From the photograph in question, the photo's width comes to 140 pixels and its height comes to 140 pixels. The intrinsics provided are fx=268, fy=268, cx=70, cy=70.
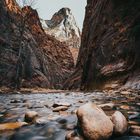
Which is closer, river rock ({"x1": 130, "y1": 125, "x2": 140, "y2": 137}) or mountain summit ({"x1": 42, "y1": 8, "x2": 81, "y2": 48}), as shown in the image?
river rock ({"x1": 130, "y1": 125, "x2": 140, "y2": 137})

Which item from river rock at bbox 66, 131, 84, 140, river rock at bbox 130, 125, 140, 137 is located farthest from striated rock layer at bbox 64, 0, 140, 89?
river rock at bbox 66, 131, 84, 140

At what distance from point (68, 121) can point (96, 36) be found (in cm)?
2293

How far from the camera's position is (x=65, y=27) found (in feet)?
378

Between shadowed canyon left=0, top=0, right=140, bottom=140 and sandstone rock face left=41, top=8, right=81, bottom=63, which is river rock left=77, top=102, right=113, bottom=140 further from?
sandstone rock face left=41, top=8, right=81, bottom=63

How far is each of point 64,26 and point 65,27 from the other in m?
1.01

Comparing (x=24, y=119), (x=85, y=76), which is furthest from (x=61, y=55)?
(x=24, y=119)

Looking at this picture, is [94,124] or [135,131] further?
[135,131]

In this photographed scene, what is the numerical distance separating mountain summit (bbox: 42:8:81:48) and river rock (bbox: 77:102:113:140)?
10547 cm

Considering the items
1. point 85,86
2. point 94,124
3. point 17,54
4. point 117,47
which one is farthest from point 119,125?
point 17,54

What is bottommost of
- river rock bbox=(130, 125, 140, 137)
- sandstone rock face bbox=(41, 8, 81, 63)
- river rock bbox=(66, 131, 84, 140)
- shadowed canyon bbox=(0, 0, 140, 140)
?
river rock bbox=(66, 131, 84, 140)

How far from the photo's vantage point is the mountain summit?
11038 centimetres

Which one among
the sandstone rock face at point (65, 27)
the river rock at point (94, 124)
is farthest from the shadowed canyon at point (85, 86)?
the sandstone rock face at point (65, 27)

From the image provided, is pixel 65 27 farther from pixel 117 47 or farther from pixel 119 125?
pixel 119 125

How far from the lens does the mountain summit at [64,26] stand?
110375 millimetres
